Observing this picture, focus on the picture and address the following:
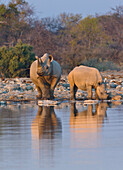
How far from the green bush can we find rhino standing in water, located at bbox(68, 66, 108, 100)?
41.9 ft

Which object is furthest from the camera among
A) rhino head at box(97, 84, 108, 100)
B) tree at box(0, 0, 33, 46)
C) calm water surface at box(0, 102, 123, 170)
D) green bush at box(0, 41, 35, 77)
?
tree at box(0, 0, 33, 46)

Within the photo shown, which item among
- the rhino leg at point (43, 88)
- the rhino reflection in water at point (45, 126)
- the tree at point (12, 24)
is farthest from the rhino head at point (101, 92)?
the tree at point (12, 24)

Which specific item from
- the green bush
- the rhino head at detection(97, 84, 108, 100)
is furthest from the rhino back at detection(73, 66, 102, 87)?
the green bush

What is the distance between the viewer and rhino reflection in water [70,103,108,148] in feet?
25.9

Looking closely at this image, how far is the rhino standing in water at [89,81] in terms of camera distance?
56.7 ft

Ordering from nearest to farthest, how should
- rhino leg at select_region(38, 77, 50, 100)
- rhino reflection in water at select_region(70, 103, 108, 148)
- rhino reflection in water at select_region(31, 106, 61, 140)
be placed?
rhino reflection in water at select_region(70, 103, 108, 148) < rhino reflection in water at select_region(31, 106, 61, 140) < rhino leg at select_region(38, 77, 50, 100)

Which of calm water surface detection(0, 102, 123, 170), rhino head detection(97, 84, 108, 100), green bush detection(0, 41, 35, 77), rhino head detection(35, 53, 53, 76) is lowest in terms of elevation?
calm water surface detection(0, 102, 123, 170)

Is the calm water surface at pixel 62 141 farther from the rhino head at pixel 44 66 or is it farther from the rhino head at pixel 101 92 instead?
the rhino head at pixel 101 92

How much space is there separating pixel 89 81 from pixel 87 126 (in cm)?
765

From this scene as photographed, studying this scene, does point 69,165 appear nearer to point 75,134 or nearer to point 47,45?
point 75,134

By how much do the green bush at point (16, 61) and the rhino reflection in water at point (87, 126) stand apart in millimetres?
17186

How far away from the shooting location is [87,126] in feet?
32.3

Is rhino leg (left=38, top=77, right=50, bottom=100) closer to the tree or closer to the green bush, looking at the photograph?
the green bush

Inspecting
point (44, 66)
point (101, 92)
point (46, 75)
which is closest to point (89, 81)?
point (101, 92)
